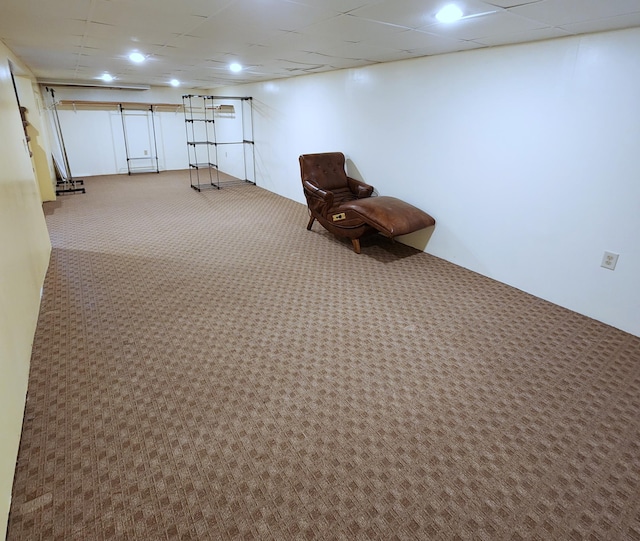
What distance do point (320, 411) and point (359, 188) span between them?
10.7 feet

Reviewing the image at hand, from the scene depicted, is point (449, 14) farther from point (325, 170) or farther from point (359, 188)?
point (325, 170)

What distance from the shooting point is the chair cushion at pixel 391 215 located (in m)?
3.60

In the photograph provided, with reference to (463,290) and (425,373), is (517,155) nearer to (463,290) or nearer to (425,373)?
(463,290)

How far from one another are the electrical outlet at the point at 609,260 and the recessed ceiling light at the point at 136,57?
4.81 m

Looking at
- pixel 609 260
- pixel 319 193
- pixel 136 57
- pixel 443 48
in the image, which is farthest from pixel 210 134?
pixel 609 260

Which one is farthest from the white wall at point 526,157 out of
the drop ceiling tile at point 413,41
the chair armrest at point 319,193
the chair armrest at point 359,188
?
the chair armrest at point 319,193

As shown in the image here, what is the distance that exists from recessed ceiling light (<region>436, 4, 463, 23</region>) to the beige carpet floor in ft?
6.50

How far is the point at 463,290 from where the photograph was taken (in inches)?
130

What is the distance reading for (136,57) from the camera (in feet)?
13.8

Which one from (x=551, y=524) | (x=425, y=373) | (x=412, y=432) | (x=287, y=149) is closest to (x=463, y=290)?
(x=425, y=373)

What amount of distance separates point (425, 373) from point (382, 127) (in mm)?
3150

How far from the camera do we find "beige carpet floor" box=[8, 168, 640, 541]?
56.4 inches

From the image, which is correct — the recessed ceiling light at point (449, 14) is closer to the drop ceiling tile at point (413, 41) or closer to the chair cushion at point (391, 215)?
the drop ceiling tile at point (413, 41)

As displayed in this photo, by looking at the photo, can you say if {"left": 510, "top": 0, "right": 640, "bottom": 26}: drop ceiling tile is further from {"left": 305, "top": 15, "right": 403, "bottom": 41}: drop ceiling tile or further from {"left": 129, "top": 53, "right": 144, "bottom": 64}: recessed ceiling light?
{"left": 129, "top": 53, "right": 144, "bottom": 64}: recessed ceiling light
